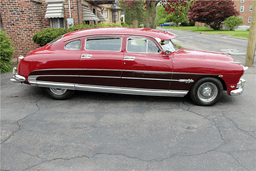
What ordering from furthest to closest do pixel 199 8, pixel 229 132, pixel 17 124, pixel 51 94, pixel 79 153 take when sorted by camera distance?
pixel 199 8
pixel 51 94
pixel 17 124
pixel 229 132
pixel 79 153

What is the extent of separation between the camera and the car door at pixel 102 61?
4.95m

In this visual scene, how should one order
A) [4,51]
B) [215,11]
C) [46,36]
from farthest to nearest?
[215,11] < [46,36] < [4,51]

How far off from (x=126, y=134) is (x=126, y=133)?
0.12 feet

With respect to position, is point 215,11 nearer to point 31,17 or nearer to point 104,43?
point 31,17

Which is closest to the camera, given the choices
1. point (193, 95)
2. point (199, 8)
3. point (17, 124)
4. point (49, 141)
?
point (49, 141)

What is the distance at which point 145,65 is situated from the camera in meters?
4.86

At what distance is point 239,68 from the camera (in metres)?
4.85

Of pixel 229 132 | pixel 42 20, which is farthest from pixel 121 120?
pixel 42 20

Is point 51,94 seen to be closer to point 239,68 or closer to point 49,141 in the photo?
point 49,141

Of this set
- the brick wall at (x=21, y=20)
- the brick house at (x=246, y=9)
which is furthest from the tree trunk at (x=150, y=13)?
the brick house at (x=246, y=9)

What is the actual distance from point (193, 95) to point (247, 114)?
3.87 feet

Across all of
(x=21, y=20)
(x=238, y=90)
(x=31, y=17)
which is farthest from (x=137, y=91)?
(x=21, y=20)

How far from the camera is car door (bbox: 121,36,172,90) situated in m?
4.86

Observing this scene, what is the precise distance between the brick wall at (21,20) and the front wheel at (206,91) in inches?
408
